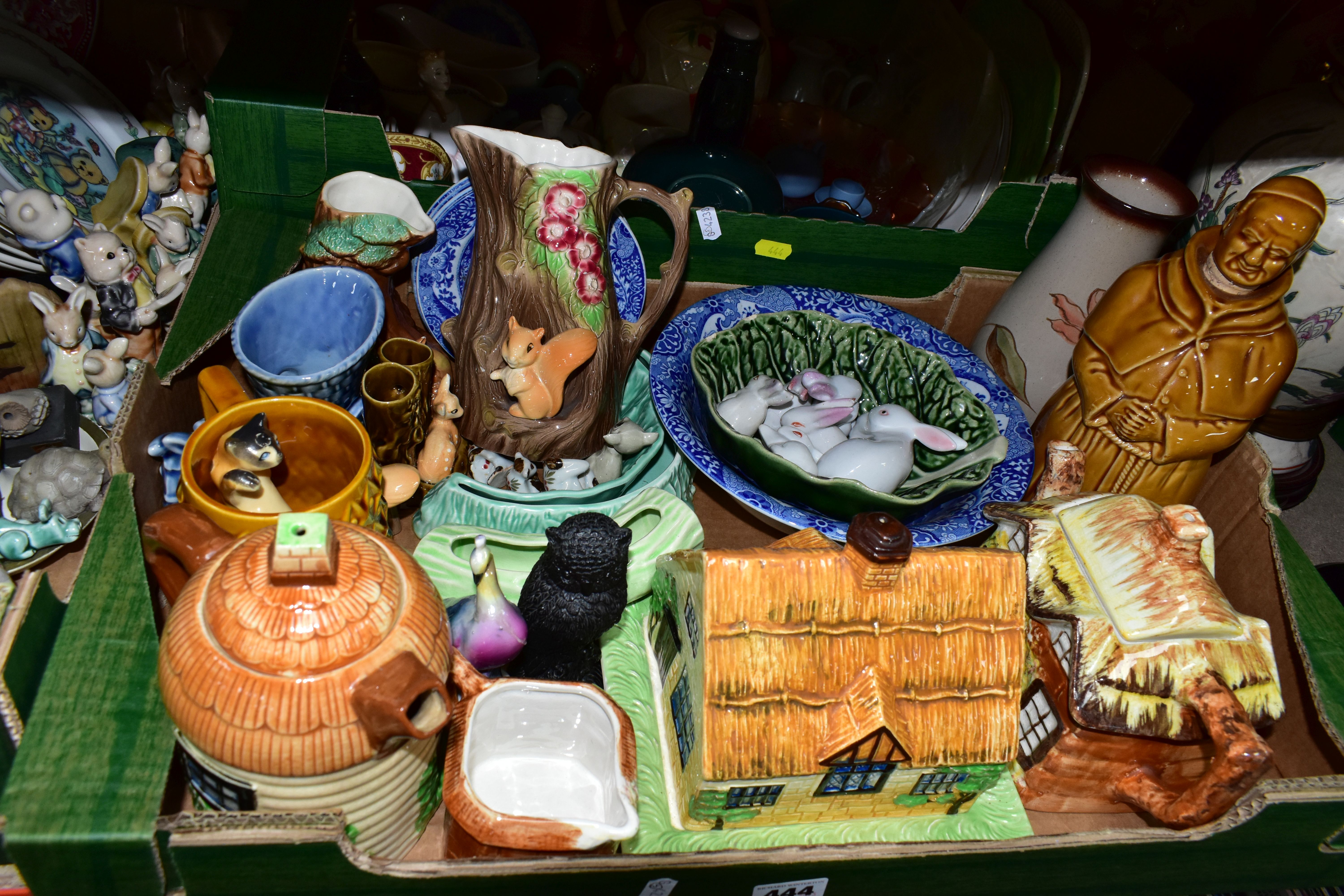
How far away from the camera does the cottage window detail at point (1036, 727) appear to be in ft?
2.89

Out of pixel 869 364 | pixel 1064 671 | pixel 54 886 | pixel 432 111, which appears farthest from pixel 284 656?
pixel 432 111

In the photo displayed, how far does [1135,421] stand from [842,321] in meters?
0.40

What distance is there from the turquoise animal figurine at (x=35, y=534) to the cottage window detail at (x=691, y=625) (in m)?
0.61

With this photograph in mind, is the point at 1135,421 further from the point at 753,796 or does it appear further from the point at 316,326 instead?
the point at 316,326

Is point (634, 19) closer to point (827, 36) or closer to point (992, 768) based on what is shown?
point (827, 36)

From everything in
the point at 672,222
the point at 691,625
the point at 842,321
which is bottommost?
the point at 691,625

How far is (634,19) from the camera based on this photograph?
1.80m

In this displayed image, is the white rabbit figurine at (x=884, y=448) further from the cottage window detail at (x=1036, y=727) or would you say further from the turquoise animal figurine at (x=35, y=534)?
the turquoise animal figurine at (x=35, y=534)

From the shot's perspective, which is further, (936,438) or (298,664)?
(936,438)

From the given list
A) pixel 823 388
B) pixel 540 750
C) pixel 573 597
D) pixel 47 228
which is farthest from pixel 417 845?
pixel 47 228

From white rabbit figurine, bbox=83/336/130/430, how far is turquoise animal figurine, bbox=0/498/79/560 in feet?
0.52

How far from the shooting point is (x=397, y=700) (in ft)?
1.99

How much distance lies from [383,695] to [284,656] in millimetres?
73

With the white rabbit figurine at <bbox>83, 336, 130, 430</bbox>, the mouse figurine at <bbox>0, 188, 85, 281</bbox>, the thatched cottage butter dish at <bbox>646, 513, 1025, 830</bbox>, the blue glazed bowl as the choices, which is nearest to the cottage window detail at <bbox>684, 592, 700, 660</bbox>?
the thatched cottage butter dish at <bbox>646, 513, 1025, 830</bbox>
